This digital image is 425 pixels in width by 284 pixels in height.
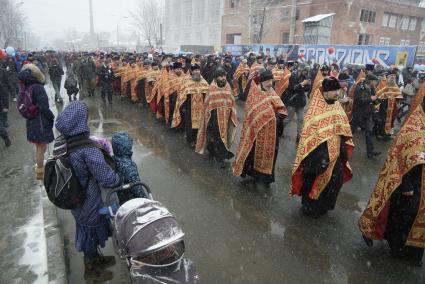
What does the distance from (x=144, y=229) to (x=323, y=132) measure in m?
3.03

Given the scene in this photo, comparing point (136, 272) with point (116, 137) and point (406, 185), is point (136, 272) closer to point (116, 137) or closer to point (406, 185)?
point (116, 137)

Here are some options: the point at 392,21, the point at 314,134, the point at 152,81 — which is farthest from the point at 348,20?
the point at 314,134

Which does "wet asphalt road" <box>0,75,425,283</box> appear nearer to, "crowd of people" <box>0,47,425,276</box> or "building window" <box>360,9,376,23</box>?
"crowd of people" <box>0,47,425,276</box>

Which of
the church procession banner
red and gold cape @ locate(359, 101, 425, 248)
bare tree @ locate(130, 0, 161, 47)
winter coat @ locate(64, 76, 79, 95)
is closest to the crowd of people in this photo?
red and gold cape @ locate(359, 101, 425, 248)

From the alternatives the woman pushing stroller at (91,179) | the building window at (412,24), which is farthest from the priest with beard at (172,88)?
the building window at (412,24)

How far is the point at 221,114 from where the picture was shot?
6867 mm

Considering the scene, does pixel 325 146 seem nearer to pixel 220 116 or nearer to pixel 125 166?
pixel 125 166

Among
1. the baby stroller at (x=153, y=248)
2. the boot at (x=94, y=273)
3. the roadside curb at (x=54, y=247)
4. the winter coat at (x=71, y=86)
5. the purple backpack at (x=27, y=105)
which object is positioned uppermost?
the purple backpack at (x=27, y=105)

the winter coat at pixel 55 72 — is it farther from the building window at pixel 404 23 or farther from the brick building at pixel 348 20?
the building window at pixel 404 23

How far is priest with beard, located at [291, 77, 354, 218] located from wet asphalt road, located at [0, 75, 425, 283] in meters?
0.51

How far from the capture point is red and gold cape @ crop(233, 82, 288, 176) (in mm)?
5598

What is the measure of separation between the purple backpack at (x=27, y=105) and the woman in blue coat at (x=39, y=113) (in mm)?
42

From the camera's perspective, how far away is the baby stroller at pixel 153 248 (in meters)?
2.22

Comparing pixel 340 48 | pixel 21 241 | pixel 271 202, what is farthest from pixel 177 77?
pixel 340 48
